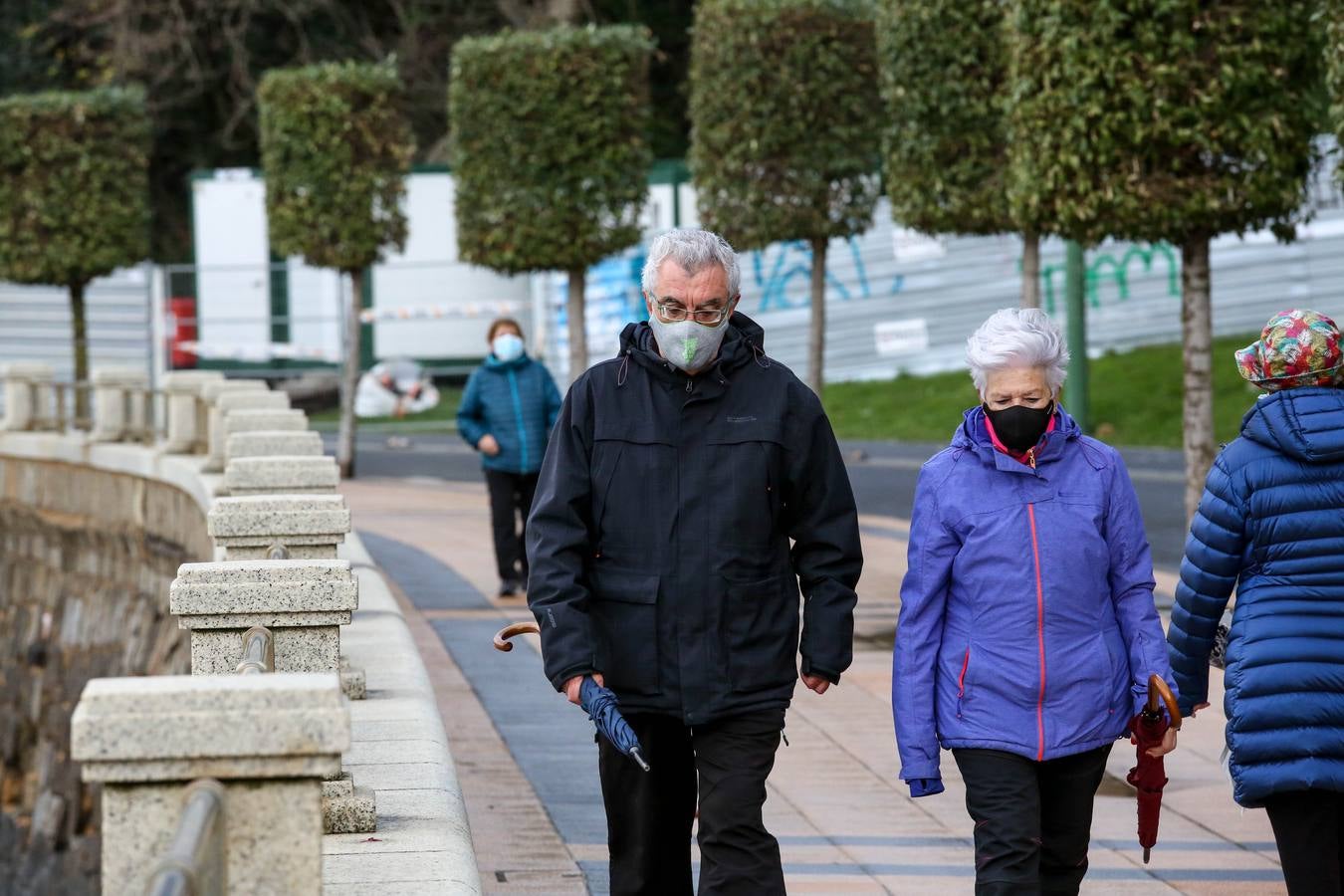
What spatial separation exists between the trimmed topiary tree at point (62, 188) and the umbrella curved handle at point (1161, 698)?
20.9 metres

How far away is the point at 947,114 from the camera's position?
1349 centimetres

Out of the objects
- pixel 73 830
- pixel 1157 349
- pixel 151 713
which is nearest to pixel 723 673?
pixel 151 713

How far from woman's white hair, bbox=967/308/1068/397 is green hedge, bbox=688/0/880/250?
10.1 meters

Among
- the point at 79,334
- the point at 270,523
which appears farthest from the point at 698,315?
the point at 79,334

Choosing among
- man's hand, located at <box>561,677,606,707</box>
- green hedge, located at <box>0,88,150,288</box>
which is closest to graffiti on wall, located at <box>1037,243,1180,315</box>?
green hedge, located at <box>0,88,150,288</box>

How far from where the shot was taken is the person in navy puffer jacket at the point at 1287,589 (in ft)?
14.7

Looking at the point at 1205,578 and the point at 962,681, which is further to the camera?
the point at 1205,578

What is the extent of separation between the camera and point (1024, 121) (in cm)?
1026

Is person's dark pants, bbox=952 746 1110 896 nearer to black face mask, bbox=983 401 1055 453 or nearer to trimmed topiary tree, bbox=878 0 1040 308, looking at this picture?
black face mask, bbox=983 401 1055 453

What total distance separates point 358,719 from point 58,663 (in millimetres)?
15416

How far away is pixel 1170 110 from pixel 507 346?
4.05 metres

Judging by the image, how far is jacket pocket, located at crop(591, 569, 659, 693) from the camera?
434 centimetres

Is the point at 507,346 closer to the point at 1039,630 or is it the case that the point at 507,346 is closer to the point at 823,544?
the point at 823,544

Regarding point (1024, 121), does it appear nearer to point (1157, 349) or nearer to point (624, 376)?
point (624, 376)
